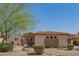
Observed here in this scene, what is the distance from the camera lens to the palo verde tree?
2436mm

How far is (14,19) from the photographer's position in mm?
2451

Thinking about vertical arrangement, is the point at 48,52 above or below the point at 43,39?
below

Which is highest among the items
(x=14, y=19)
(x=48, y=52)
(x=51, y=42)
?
(x=14, y=19)

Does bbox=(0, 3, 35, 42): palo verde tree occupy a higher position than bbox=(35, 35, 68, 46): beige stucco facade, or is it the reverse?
bbox=(0, 3, 35, 42): palo verde tree

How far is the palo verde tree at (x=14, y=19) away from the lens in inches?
95.9

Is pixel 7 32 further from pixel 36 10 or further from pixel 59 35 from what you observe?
pixel 59 35

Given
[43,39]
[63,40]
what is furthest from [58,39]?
[43,39]

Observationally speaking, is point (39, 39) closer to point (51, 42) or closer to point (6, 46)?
point (51, 42)

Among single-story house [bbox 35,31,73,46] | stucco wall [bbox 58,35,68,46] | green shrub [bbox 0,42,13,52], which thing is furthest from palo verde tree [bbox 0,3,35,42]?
stucco wall [bbox 58,35,68,46]

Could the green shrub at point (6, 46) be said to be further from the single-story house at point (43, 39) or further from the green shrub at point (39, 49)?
the green shrub at point (39, 49)

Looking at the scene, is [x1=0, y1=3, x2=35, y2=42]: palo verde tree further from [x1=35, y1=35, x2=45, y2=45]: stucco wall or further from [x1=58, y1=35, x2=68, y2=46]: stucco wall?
[x1=58, y1=35, x2=68, y2=46]: stucco wall

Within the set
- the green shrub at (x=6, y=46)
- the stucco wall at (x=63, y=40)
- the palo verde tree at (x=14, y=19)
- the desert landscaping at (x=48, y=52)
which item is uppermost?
the palo verde tree at (x=14, y=19)

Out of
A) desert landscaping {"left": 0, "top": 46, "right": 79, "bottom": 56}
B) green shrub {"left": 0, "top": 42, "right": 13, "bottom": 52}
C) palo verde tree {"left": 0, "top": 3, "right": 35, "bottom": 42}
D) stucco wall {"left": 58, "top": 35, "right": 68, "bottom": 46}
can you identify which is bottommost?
desert landscaping {"left": 0, "top": 46, "right": 79, "bottom": 56}

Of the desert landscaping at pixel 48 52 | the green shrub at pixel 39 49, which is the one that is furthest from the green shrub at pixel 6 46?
the green shrub at pixel 39 49
